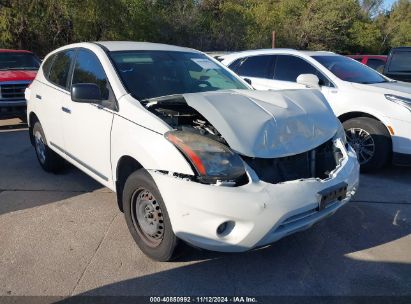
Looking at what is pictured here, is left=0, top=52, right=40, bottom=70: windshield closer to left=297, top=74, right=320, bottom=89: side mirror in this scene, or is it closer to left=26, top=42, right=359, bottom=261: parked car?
left=26, top=42, right=359, bottom=261: parked car

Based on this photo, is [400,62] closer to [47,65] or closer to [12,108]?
[47,65]

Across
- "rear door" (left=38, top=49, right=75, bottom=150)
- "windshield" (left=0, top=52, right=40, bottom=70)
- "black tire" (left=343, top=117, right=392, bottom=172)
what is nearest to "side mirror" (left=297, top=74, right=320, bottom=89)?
"black tire" (left=343, top=117, right=392, bottom=172)

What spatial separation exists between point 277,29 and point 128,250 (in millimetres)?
32901

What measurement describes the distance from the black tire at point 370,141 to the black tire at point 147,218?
12.0ft

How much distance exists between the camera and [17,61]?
982 cm

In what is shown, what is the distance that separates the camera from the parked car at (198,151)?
2.75 m

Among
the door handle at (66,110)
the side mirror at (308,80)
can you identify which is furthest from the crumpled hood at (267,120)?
the side mirror at (308,80)

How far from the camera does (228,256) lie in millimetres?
3373

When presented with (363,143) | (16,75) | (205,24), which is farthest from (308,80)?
(205,24)

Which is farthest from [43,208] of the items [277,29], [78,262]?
[277,29]

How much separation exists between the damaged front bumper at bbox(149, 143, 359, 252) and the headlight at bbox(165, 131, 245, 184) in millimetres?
84

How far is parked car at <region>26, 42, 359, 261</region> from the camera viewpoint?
2754 millimetres

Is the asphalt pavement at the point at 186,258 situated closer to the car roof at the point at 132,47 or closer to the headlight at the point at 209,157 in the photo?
the headlight at the point at 209,157

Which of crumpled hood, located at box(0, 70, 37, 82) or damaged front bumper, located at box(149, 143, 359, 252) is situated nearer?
damaged front bumper, located at box(149, 143, 359, 252)
